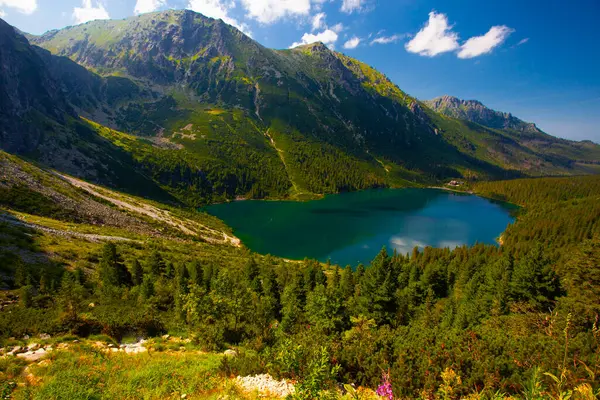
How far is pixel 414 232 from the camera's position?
137 m

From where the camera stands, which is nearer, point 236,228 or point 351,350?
point 351,350

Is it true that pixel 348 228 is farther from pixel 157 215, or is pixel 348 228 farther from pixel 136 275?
pixel 136 275

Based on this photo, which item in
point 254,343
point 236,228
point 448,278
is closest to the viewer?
point 254,343

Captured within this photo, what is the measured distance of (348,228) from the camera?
13912 centimetres

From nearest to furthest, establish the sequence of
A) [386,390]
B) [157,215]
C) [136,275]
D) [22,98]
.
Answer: [386,390], [136,275], [157,215], [22,98]

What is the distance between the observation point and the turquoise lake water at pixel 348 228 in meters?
110

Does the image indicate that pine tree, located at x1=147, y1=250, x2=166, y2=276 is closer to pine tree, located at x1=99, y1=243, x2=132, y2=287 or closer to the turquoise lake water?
pine tree, located at x1=99, y1=243, x2=132, y2=287

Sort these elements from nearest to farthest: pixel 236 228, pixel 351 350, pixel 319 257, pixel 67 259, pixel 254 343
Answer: pixel 351 350
pixel 254 343
pixel 67 259
pixel 319 257
pixel 236 228

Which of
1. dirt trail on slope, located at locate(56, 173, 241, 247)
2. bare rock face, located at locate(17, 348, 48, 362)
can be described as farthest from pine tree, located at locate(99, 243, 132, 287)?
dirt trail on slope, located at locate(56, 173, 241, 247)

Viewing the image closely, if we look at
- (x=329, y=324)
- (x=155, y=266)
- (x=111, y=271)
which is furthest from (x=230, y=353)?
(x=155, y=266)

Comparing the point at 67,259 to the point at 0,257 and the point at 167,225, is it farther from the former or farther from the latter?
the point at 167,225

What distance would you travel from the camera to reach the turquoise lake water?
110125 millimetres

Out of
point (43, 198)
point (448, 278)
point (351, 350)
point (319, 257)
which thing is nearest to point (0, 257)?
point (351, 350)

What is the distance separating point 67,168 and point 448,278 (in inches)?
6615
